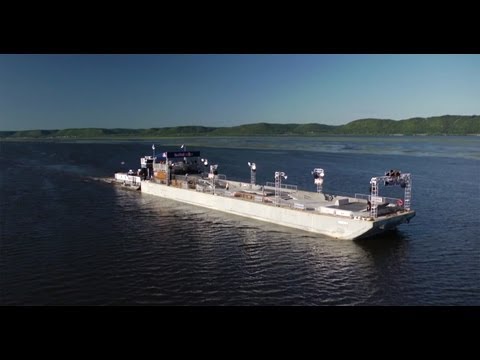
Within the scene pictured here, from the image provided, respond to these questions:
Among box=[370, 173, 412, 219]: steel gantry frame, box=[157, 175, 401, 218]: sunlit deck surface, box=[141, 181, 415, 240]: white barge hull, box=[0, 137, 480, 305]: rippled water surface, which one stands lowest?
box=[0, 137, 480, 305]: rippled water surface

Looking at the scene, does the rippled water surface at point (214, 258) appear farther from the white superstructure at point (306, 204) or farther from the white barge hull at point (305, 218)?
the white superstructure at point (306, 204)

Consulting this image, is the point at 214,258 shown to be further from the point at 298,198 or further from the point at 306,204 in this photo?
the point at 298,198

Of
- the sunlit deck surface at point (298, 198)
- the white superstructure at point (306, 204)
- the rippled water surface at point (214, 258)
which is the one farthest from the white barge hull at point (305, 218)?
the sunlit deck surface at point (298, 198)

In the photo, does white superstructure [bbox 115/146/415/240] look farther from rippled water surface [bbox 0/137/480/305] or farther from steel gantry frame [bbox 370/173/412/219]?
rippled water surface [bbox 0/137/480/305]

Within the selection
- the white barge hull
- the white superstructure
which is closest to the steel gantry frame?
the white superstructure

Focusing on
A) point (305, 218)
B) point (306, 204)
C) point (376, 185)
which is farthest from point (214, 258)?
point (376, 185)

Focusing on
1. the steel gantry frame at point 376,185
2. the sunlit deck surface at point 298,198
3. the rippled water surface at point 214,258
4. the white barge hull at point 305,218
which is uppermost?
the steel gantry frame at point 376,185

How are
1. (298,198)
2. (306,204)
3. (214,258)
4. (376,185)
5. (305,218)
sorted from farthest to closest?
(298,198) < (306,204) < (305,218) < (376,185) < (214,258)

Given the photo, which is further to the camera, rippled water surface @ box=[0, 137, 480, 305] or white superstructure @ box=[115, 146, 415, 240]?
white superstructure @ box=[115, 146, 415, 240]

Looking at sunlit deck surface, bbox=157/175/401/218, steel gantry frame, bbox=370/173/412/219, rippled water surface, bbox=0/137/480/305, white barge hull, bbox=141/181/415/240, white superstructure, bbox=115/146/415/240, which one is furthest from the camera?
sunlit deck surface, bbox=157/175/401/218

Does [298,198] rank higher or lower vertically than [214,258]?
higher

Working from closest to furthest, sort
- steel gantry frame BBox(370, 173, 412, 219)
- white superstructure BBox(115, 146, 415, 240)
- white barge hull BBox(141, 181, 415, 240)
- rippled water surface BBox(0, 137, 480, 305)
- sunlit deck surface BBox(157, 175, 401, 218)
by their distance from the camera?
rippled water surface BBox(0, 137, 480, 305)
white barge hull BBox(141, 181, 415, 240)
white superstructure BBox(115, 146, 415, 240)
steel gantry frame BBox(370, 173, 412, 219)
sunlit deck surface BBox(157, 175, 401, 218)
